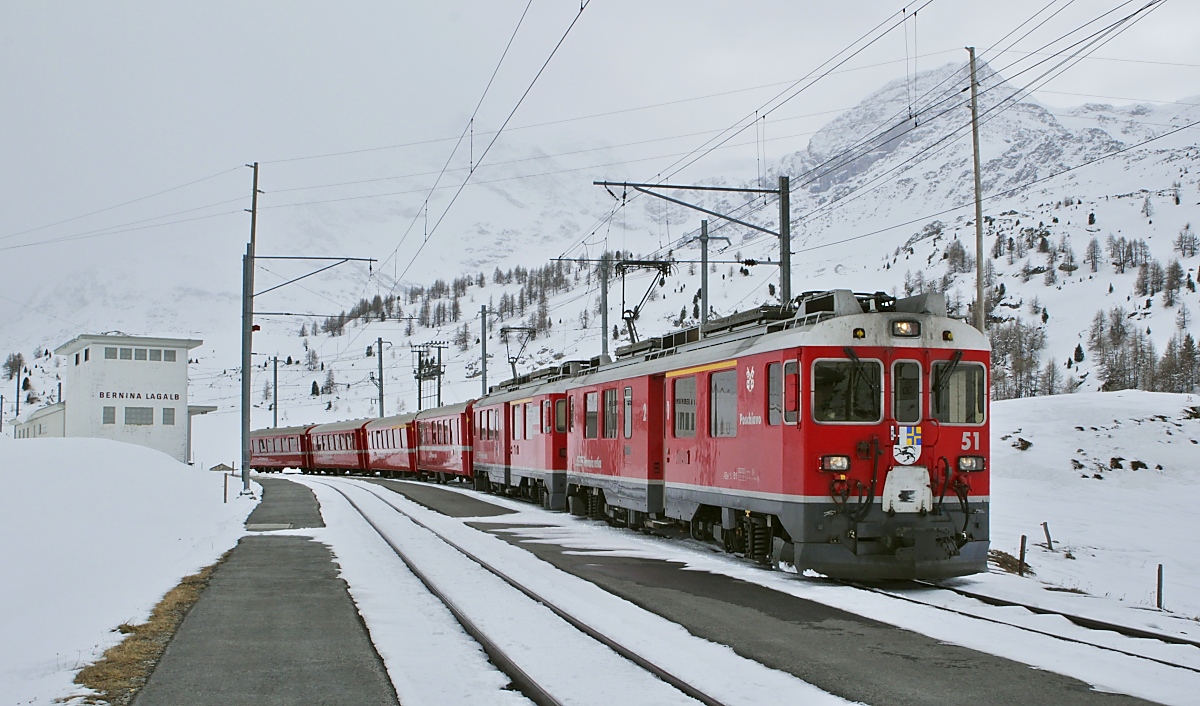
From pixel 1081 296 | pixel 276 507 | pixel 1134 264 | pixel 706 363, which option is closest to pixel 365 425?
pixel 276 507

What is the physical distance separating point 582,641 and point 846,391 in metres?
5.05

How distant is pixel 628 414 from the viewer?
19.3 meters

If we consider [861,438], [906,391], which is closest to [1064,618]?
[861,438]

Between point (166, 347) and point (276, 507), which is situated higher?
point (166, 347)

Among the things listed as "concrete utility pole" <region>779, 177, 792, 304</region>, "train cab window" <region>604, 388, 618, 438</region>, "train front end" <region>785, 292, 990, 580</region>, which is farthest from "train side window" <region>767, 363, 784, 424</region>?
"train cab window" <region>604, 388, 618, 438</region>

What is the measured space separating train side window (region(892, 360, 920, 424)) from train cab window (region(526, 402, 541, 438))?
586 inches

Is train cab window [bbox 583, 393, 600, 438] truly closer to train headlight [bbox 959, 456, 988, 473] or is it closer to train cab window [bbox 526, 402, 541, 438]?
train cab window [bbox 526, 402, 541, 438]

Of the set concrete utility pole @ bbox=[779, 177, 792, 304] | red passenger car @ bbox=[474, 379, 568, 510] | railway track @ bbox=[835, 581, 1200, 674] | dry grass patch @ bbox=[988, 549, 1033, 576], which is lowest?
dry grass patch @ bbox=[988, 549, 1033, 576]

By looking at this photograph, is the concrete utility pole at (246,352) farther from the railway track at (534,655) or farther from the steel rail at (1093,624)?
the steel rail at (1093,624)

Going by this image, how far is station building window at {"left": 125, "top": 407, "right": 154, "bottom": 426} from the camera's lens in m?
52.8

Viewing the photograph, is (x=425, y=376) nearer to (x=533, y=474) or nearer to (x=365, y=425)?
(x=365, y=425)

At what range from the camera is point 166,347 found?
55.7m

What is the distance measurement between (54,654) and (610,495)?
41.4ft

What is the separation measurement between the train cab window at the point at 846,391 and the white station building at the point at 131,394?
4636cm
